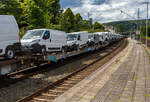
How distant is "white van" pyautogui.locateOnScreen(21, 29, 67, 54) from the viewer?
412 inches

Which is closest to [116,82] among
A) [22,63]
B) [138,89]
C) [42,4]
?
[138,89]

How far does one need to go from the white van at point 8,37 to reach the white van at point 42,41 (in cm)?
179

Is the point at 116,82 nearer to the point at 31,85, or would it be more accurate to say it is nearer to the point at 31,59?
the point at 31,85

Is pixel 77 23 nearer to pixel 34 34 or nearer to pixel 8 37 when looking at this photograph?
pixel 34 34

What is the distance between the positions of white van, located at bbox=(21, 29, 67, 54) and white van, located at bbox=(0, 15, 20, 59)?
1.79m

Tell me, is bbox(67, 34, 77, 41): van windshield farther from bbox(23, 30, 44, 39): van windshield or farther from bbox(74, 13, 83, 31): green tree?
bbox(74, 13, 83, 31): green tree

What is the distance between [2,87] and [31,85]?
1229 millimetres

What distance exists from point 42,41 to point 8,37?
3.24 m

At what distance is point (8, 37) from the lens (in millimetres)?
8039

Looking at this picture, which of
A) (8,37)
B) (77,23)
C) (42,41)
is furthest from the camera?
(77,23)

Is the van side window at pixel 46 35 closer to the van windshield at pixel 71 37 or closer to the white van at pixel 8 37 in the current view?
the white van at pixel 8 37

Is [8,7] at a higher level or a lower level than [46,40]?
higher

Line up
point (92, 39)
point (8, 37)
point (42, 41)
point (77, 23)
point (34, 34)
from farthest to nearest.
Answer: point (77, 23), point (92, 39), point (34, 34), point (42, 41), point (8, 37)

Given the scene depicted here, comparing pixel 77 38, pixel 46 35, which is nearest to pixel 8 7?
pixel 77 38
